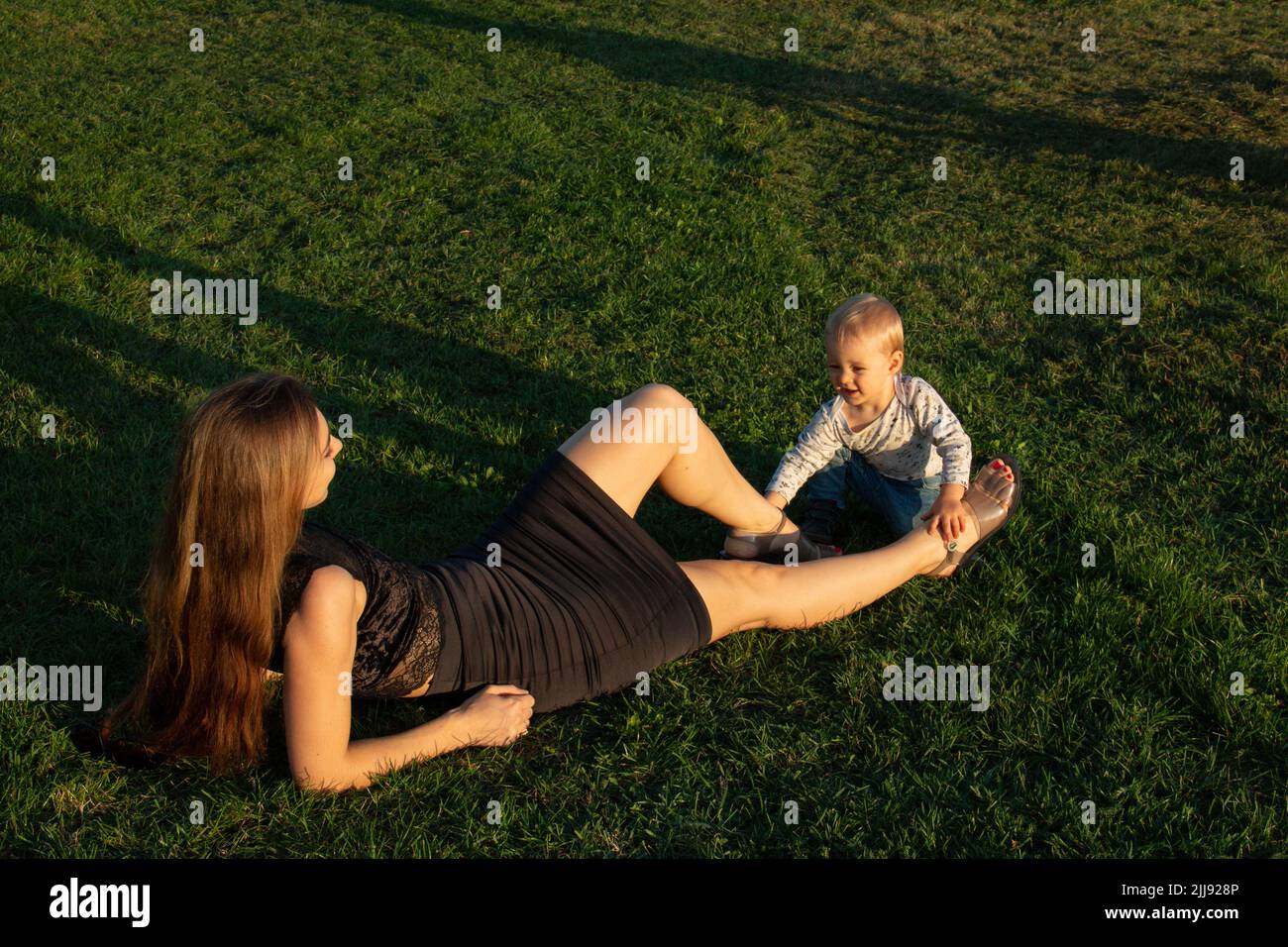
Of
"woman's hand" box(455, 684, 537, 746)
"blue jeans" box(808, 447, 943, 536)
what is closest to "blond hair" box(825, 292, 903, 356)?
"blue jeans" box(808, 447, 943, 536)

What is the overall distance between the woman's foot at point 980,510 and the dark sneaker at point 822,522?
0.53 meters

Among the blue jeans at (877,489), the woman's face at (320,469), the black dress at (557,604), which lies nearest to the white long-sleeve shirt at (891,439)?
the blue jeans at (877,489)

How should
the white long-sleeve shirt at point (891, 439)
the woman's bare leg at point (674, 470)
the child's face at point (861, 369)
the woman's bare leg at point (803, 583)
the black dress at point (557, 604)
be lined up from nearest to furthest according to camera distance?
the black dress at point (557, 604), the woman's bare leg at point (674, 470), the woman's bare leg at point (803, 583), the child's face at point (861, 369), the white long-sleeve shirt at point (891, 439)

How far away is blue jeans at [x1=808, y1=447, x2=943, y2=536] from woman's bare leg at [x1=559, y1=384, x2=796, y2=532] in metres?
0.58

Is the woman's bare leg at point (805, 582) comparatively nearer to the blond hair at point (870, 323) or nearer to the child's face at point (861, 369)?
the child's face at point (861, 369)

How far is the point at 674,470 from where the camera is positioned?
4152 mm

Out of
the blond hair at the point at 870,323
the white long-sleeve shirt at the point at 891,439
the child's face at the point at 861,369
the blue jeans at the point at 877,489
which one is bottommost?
the blue jeans at the point at 877,489

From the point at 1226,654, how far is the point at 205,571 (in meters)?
3.52

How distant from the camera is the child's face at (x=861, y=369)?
4.53 meters

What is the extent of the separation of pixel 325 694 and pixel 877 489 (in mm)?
2703

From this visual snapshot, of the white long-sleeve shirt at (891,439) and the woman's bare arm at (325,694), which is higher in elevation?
the white long-sleeve shirt at (891,439)

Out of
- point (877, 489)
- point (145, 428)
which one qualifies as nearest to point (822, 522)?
point (877, 489)

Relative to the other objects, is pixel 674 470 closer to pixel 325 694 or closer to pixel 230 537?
pixel 325 694
